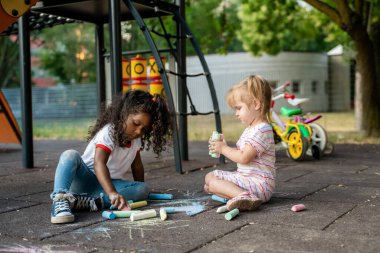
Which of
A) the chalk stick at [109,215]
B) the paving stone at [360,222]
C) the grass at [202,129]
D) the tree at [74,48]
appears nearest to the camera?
the paving stone at [360,222]

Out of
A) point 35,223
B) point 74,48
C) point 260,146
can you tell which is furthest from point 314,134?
point 74,48

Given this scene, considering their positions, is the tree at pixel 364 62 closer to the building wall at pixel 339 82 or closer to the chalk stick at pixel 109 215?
the chalk stick at pixel 109 215

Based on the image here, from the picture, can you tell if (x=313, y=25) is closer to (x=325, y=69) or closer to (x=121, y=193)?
(x=325, y=69)

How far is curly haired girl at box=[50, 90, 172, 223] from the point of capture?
3.37 meters

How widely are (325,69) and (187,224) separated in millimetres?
30439

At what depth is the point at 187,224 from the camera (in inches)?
120

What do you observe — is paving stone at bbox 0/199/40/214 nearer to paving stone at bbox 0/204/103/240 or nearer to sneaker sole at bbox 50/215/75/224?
paving stone at bbox 0/204/103/240

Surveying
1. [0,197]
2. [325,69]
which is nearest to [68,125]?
[0,197]

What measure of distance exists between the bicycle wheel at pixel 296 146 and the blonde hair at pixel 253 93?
3.11 meters

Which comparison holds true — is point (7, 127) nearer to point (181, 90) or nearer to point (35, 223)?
point (181, 90)

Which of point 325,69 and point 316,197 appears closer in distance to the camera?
point 316,197

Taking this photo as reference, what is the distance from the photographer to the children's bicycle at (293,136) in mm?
6500

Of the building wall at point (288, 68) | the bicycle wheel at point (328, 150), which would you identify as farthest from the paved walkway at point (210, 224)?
the building wall at point (288, 68)

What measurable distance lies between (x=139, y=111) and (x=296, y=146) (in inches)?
142
